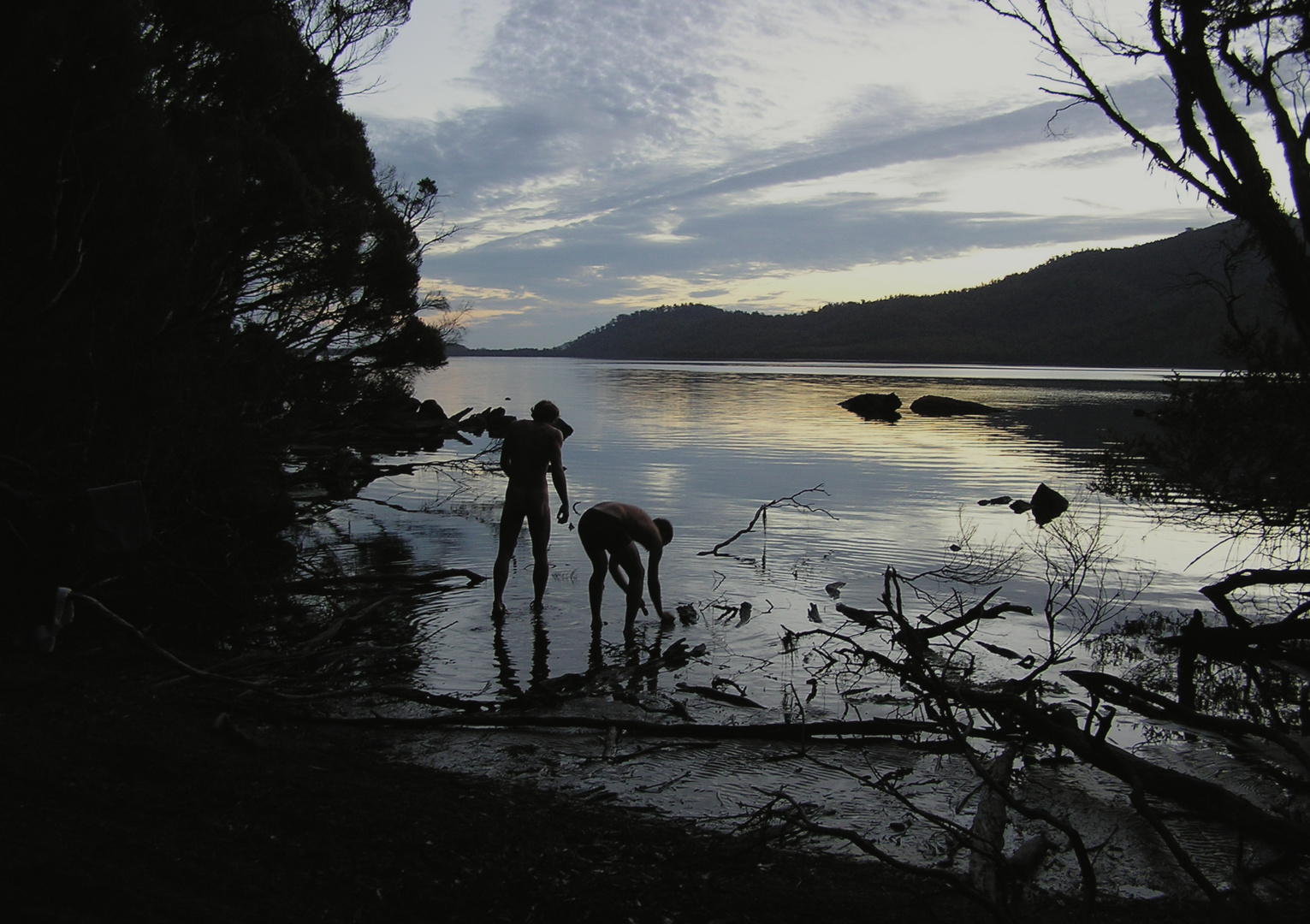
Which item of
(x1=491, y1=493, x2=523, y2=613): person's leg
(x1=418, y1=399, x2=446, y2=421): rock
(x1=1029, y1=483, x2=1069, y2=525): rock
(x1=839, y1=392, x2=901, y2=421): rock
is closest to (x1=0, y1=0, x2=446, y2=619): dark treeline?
(x1=491, y1=493, x2=523, y2=613): person's leg

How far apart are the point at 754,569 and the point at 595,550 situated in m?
Answer: 3.83

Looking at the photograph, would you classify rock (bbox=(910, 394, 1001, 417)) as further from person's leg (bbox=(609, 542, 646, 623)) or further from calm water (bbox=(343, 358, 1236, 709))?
person's leg (bbox=(609, 542, 646, 623))

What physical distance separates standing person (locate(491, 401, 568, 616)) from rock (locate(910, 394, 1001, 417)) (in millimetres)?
41648

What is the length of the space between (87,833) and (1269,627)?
7475 mm

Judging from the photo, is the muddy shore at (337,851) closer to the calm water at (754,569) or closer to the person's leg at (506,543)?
the calm water at (754,569)

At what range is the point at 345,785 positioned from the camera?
478cm

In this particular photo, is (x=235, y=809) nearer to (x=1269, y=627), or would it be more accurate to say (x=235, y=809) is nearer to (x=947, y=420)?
(x=1269, y=627)

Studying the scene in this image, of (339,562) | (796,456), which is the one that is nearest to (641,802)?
(339,562)

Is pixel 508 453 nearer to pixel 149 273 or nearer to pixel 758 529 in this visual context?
pixel 149 273

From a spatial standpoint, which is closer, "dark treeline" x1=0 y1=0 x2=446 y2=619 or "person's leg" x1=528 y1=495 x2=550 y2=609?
"dark treeline" x1=0 y1=0 x2=446 y2=619

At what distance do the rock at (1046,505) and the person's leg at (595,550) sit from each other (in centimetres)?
1109

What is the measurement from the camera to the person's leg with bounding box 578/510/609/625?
9.13 meters

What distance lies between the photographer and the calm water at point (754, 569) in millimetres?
5746

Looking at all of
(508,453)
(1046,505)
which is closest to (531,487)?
(508,453)
